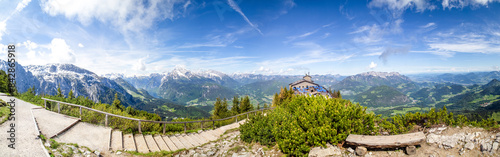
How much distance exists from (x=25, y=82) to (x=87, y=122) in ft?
982

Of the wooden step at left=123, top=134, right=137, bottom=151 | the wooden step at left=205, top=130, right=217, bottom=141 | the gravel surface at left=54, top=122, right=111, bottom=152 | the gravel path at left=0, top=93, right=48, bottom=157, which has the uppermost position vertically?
the gravel path at left=0, top=93, right=48, bottom=157

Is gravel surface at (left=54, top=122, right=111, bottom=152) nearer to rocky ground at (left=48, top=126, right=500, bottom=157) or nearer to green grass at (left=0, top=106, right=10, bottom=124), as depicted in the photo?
rocky ground at (left=48, top=126, right=500, bottom=157)

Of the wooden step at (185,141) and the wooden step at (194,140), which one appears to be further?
the wooden step at (194,140)

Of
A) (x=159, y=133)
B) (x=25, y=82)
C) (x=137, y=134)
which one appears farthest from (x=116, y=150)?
(x=25, y=82)

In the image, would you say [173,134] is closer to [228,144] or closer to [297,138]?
[228,144]

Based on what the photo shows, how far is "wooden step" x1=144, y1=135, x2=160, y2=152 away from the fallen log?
360 inches

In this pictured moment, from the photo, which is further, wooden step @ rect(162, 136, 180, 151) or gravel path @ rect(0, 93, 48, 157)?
wooden step @ rect(162, 136, 180, 151)

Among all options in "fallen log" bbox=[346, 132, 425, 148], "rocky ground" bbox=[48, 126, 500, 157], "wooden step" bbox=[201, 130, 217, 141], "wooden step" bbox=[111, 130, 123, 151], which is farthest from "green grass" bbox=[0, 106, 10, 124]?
"fallen log" bbox=[346, 132, 425, 148]

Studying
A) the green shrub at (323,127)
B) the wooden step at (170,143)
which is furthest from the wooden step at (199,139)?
the green shrub at (323,127)

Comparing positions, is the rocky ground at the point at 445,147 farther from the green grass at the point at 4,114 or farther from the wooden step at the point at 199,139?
the wooden step at the point at 199,139

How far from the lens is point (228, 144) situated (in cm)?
1091

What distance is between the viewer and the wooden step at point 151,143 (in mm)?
9022

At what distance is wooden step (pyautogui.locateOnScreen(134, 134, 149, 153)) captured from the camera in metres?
8.52

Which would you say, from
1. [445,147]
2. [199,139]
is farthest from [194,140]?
[445,147]
